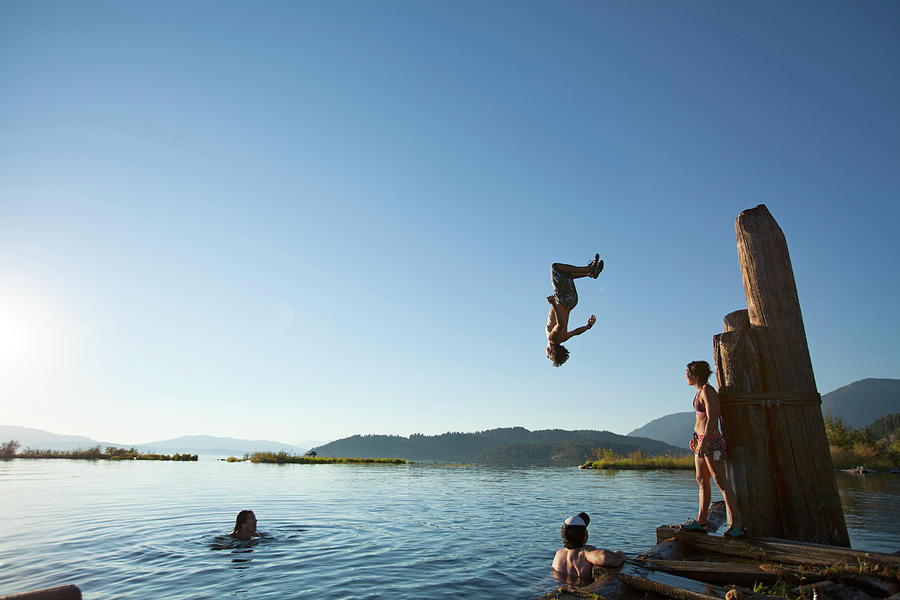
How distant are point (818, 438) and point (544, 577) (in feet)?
18.0

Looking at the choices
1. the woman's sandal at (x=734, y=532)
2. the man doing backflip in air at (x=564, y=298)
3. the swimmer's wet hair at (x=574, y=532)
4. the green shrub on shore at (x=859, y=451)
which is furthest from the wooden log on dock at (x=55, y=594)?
the green shrub on shore at (x=859, y=451)

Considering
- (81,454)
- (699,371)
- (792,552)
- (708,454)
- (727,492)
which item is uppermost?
(699,371)

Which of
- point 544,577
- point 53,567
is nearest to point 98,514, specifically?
point 53,567

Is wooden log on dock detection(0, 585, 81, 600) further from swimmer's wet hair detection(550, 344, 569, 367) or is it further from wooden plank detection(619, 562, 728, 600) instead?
swimmer's wet hair detection(550, 344, 569, 367)

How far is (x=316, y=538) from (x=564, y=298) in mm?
Result: 10638

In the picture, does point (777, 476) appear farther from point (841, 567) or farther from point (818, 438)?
point (841, 567)

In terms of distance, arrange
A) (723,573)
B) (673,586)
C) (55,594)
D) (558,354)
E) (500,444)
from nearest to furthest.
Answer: (55,594) < (673,586) < (723,573) < (558,354) < (500,444)

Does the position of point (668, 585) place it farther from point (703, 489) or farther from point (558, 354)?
point (558, 354)

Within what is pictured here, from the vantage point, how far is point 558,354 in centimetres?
878

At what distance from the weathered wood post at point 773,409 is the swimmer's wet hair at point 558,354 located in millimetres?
2562

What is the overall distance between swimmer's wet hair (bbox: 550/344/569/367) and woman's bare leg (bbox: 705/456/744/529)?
2774 millimetres

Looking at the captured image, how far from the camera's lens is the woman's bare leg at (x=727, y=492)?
23.8ft

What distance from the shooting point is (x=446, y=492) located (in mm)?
28031

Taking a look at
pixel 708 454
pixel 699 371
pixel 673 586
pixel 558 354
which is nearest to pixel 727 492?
pixel 708 454
